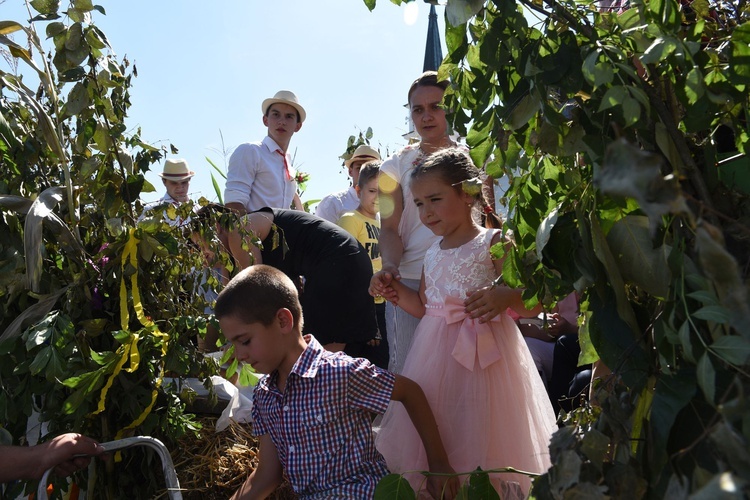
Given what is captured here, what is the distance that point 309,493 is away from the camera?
90.0 inches

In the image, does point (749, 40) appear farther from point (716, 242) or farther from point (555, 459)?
point (555, 459)

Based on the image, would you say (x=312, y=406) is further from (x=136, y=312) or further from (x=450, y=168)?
(x=450, y=168)

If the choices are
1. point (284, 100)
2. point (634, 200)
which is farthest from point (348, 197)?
point (634, 200)

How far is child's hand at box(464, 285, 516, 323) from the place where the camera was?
8.14 feet

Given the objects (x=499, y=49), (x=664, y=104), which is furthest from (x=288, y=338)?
(x=664, y=104)

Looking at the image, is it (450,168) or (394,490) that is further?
(450,168)

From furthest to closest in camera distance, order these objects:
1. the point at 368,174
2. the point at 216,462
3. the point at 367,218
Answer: the point at 367,218 → the point at 368,174 → the point at 216,462

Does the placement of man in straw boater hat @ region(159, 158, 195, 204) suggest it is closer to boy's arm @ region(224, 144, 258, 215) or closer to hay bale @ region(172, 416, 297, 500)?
boy's arm @ region(224, 144, 258, 215)

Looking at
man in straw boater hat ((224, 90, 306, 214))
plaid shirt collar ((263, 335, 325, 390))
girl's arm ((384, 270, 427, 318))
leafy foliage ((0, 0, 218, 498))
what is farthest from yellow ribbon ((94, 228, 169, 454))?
man in straw boater hat ((224, 90, 306, 214))

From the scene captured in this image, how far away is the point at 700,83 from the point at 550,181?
0.46 m

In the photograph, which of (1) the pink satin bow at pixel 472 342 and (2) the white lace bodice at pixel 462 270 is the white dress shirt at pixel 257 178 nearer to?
(2) the white lace bodice at pixel 462 270

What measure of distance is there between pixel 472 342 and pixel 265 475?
79cm

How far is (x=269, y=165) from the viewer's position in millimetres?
4664

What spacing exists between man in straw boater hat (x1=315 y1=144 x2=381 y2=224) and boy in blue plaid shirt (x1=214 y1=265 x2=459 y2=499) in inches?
121
